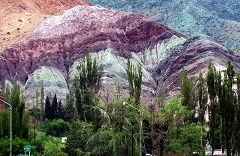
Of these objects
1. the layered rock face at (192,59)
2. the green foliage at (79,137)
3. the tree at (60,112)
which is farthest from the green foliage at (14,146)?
the layered rock face at (192,59)

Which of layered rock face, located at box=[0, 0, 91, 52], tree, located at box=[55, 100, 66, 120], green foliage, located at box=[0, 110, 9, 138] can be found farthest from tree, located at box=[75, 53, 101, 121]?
layered rock face, located at box=[0, 0, 91, 52]

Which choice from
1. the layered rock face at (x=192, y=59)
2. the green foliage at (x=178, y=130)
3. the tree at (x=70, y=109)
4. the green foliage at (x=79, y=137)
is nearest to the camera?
the green foliage at (x=178, y=130)

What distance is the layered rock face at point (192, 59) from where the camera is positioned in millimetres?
113062

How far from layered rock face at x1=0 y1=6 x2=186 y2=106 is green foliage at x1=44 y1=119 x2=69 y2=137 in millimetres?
18989

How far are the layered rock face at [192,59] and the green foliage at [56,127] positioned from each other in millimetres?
27043

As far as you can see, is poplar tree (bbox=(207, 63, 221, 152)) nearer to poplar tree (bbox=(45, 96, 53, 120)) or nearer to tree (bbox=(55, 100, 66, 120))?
poplar tree (bbox=(45, 96, 53, 120))

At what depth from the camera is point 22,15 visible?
131 metres

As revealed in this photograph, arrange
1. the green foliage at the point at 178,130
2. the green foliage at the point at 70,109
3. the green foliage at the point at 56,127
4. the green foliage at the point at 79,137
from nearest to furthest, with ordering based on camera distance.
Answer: the green foliage at the point at 178,130 → the green foliage at the point at 79,137 → the green foliage at the point at 56,127 → the green foliage at the point at 70,109

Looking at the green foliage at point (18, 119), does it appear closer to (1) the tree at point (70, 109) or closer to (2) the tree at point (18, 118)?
(2) the tree at point (18, 118)

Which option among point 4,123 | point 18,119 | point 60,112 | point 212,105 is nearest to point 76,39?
point 60,112

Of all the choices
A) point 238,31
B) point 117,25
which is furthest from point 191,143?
point 238,31

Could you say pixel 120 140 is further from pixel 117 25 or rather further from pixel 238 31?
pixel 238 31

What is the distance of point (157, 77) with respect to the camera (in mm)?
115938

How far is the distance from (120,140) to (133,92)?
10.1 metres
